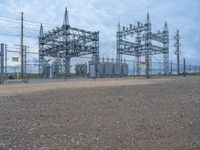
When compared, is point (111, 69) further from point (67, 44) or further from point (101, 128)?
point (101, 128)

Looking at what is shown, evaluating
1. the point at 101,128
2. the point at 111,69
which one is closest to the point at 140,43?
the point at 111,69

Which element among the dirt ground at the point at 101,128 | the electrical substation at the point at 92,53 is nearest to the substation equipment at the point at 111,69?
the electrical substation at the point at 92,53

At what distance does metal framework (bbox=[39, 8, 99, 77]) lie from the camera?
57209 millimetres

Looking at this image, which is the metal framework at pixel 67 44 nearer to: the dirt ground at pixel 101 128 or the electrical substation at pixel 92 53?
the electrical substation at pixel 92 53

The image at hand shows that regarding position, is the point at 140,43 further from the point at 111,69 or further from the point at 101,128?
the point at 101,128

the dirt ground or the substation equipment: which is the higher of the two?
the substation equipment

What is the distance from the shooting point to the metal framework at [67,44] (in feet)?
188

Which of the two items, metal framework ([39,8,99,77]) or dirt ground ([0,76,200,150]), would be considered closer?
dirt ground ([0,76,200,150])

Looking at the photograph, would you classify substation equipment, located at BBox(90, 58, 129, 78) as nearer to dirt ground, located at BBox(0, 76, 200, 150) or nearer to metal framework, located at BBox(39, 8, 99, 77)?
metal framework, located at BBox(39, 8, 99, 77)

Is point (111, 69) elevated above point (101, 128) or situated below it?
above

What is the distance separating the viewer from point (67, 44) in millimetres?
56969

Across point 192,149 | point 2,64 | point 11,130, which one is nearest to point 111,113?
point 11,130

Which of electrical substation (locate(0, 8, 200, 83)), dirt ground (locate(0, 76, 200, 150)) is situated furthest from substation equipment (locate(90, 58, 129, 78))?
dirt ground (locate(0, 76, 200, 150))

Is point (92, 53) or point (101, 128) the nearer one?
point (101, 128)
